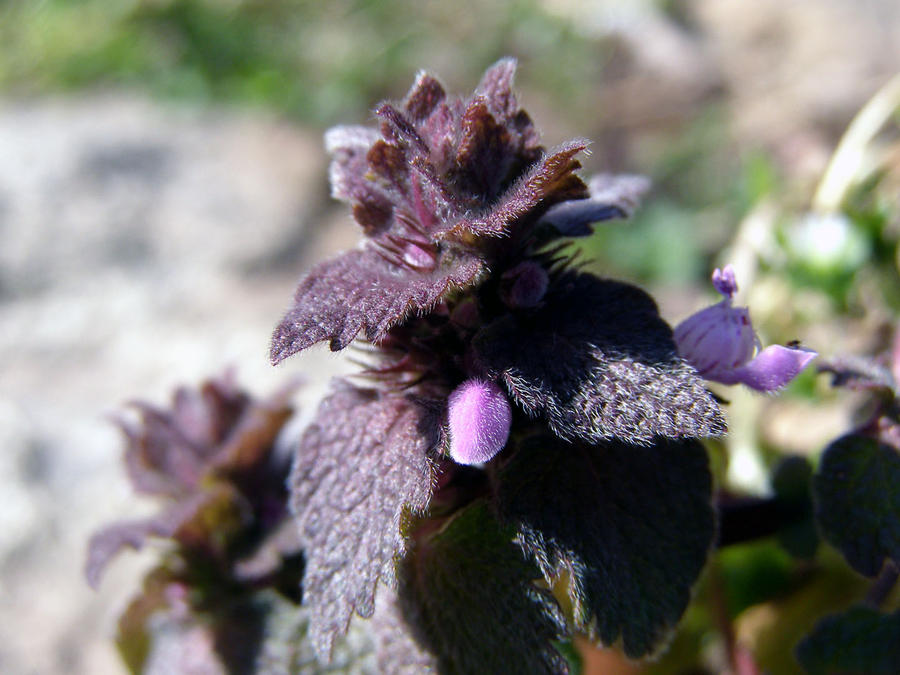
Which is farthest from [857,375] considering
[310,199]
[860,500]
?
[310,199]

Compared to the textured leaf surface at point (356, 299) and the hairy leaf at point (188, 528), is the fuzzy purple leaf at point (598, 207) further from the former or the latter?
the hairy leaf at point (188, 528)

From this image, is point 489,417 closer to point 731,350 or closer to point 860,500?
point 731,350

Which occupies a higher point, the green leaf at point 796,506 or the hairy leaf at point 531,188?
the hairy leaf at point 531,188

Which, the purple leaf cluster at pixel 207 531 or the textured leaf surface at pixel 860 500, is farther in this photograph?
the purple leaf cluster at pixel 207 531

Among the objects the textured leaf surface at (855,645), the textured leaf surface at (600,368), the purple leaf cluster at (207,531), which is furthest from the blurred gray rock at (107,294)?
the textured leaf surface at (855,645)

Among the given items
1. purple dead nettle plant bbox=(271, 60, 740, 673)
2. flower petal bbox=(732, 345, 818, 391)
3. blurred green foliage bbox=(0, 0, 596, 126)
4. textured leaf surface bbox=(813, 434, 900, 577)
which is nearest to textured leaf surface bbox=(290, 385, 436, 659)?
purple dead nettle plant bbox=(271, 60, 740, 673)

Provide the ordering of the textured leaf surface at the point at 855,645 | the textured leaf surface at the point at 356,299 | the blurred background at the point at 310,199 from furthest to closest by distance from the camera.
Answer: the blurred background at the point at 310,199 → the textured leaf surface at the point at 855,645 → the textured leaf surface at the point at 356,299

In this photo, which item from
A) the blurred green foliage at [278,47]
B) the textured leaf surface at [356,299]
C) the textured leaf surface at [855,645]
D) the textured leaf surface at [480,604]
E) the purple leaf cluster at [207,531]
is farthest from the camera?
the blurred green foliage at [278,47]
